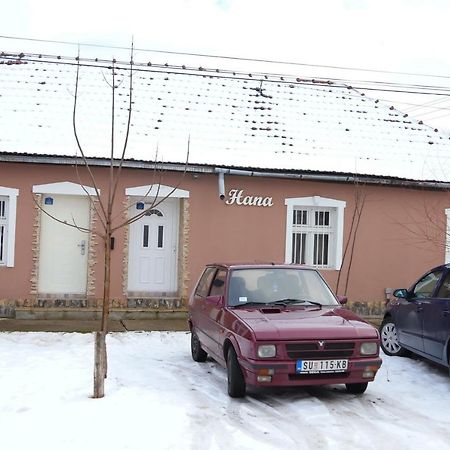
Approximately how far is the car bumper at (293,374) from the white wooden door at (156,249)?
6.63m

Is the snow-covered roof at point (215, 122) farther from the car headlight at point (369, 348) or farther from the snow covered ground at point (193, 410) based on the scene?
the car headlight at point (369, 348)

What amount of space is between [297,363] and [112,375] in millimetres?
2478

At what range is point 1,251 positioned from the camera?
12.2m

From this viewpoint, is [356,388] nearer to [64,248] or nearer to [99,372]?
[99,372]

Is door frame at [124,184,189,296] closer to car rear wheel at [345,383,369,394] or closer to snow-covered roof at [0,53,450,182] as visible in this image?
snow-covered roof at [0,53,450,182]

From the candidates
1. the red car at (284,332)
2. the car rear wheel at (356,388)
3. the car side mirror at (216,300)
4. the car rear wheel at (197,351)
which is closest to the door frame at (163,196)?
the car rear wheel at (197,351)

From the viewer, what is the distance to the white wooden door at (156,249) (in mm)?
12812

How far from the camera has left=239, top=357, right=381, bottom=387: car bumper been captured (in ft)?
20.3

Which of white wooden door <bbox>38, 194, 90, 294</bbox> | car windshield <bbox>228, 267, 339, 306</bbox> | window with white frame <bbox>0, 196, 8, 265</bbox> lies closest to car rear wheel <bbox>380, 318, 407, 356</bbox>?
car windshield <bbox>228, 267, 339, 306</bbox>

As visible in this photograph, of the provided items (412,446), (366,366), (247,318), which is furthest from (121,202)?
(412,446)

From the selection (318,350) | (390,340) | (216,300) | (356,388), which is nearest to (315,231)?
(390,340)

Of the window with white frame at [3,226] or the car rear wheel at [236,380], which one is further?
the window with white frame at [3,226]

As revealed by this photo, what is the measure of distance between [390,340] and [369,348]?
9.63ft

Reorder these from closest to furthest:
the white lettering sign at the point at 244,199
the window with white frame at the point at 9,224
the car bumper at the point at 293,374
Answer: the car bumper at the point at 293,374 → the window with white frame at the point at 9,224 → the white lettering sign at the point at 244,199
